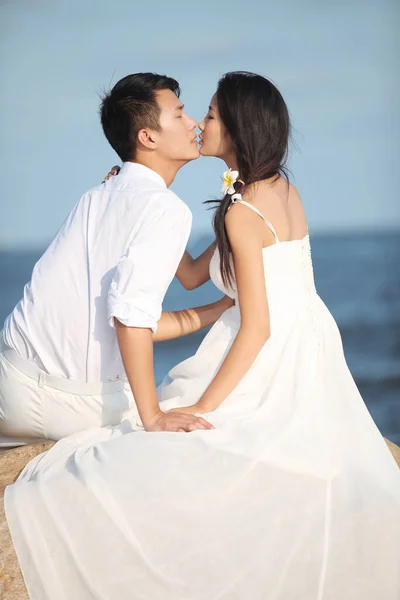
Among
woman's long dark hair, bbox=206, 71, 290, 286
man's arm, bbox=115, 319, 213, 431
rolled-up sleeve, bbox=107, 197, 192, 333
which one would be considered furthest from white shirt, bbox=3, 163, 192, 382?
woman's long dark hair, bbox=206, 71, 290, 286

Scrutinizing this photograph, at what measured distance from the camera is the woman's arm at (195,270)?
313 centimetres

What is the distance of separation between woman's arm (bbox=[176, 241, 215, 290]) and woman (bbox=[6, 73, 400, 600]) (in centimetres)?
49

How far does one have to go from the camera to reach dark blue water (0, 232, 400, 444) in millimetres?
9461

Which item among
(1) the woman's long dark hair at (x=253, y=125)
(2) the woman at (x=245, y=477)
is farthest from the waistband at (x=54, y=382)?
(1) the woman's long dark hair at (x=253, y=125)

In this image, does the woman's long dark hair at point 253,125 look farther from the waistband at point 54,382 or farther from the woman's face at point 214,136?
the waistband at point 54,382

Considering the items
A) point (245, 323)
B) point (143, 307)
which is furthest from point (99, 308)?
point (245, 323)

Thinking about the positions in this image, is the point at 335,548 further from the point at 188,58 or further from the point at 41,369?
the point at 188,58

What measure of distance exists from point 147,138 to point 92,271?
0.52 metres

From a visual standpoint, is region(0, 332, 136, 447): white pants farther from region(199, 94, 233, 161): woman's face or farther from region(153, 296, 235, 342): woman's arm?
region(199, 94, 233, 161): woman's face

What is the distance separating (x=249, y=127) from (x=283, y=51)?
1649cm

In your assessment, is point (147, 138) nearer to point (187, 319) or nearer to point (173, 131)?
point (173, 131)

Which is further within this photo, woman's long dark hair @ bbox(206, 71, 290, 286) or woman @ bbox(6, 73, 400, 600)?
woman's long dark hair @ bbox(206, 71, 290, 286)

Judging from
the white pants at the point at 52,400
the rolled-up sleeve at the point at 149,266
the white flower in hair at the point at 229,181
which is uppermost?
the white flower in hair at the point at 229,181

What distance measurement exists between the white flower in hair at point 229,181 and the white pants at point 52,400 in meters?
0.68
